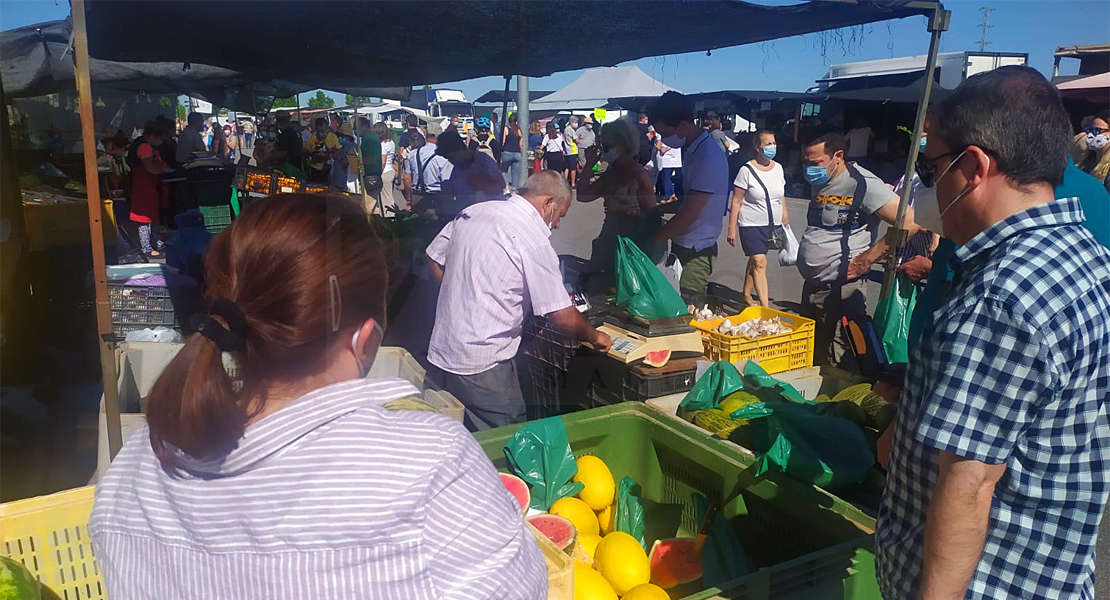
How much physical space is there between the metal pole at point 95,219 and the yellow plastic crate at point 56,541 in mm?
809

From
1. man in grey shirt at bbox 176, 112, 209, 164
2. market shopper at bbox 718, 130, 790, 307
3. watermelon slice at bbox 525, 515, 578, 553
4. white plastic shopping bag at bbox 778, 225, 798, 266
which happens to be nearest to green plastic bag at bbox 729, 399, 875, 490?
watermelon slice at bbox 525, 515, 578, 553

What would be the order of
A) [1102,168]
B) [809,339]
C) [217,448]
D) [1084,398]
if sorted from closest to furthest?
[217,448], [1084,398], [809,339], [1102,168]

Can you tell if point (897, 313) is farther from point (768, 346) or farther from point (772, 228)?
point (772, 228)

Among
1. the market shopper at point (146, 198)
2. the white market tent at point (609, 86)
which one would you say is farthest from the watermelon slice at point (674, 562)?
the white market tent at point (609, 86)

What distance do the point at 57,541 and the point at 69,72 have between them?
26.4 feet

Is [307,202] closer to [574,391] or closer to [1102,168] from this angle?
[574,391]

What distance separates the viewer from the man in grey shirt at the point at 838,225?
5332 mm

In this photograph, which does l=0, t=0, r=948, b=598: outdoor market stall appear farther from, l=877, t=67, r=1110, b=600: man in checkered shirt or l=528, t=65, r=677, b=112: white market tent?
l=528, t=65, r=677, b=112: white market tent

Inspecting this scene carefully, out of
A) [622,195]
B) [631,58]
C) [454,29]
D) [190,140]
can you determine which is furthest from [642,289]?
[190,140]

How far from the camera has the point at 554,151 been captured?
19.9m

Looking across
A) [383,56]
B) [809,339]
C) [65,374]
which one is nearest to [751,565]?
→ [809,339]

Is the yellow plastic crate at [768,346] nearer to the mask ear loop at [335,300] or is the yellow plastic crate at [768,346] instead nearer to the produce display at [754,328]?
the produce display at [754,328]

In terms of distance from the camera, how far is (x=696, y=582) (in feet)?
7.32

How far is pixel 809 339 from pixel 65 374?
500 cm
